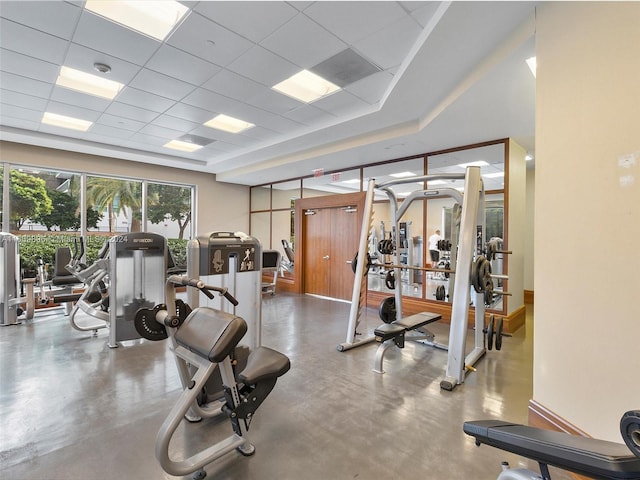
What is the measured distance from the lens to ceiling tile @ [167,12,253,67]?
9.00ft

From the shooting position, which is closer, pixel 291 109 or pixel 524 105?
pixel 524 105

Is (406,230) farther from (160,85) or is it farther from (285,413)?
(160,85)

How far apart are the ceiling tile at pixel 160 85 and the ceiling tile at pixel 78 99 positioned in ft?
2.87

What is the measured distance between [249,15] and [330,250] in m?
5.23

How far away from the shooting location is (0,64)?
3375 millimetres

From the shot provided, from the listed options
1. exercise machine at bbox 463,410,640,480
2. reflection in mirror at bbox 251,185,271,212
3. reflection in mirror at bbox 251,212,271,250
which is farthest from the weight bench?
reflection in mirror at bbox 251,185,271,212

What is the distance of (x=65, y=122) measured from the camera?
519cm

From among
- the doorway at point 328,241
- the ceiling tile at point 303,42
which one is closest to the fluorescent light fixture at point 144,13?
the ceiling tile at point 303,42

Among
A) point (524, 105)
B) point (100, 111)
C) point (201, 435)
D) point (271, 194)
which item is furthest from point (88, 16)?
point (271, 194)

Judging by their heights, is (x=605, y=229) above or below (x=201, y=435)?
above

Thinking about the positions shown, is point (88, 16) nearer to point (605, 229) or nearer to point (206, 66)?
point (206, 66)

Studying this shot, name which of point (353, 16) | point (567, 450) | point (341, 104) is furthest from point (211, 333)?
point (341, 104)

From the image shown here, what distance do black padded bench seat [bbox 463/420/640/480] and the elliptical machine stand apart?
1141mm

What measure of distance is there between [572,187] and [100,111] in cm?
578
